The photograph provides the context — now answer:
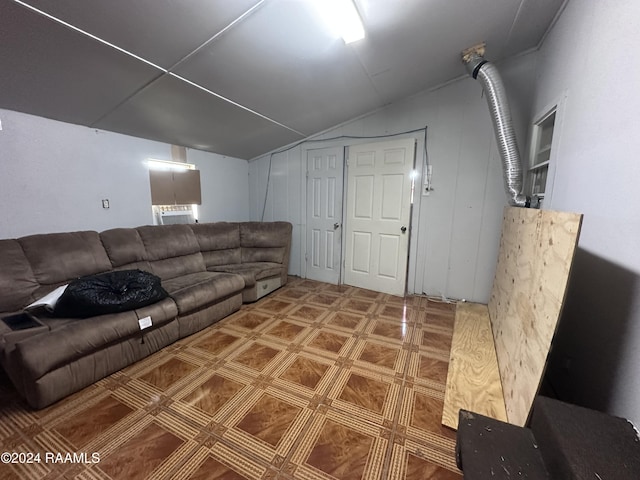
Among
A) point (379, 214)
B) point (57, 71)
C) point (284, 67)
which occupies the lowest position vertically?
point (379, 214)

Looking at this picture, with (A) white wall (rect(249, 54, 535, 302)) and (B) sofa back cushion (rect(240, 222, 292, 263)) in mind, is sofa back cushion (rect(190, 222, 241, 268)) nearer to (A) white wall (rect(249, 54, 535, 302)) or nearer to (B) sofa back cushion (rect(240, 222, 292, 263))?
(B) sofa back cushion (rect(240, 222, 292, 263))

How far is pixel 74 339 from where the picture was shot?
1596 millimetres

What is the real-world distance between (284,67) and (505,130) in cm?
202

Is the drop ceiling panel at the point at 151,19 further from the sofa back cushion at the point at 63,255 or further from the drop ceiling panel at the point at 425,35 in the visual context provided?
the sofa back cushion at the point at 63,255

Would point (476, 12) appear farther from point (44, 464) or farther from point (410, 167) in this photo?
point (44, 464)

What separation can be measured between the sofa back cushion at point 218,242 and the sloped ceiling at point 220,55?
1.22 m

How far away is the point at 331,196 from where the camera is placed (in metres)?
3.78

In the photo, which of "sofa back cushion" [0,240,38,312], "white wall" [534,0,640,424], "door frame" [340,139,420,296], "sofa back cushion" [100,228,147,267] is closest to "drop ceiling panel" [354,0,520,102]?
"white wall" [534,0,640,424]

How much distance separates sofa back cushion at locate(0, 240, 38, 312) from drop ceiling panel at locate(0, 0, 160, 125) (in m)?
1.13

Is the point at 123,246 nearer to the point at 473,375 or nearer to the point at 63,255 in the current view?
the point at 63,255

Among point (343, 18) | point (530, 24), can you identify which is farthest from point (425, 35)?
point (530, 24)

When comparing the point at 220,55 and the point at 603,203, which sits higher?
the point at 220,55

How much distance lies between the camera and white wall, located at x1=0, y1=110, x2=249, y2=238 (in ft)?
6.77

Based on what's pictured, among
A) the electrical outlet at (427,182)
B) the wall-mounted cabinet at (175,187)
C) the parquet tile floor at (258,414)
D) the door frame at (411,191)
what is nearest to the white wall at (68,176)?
the wall-mounted cabinet at (175,187)
